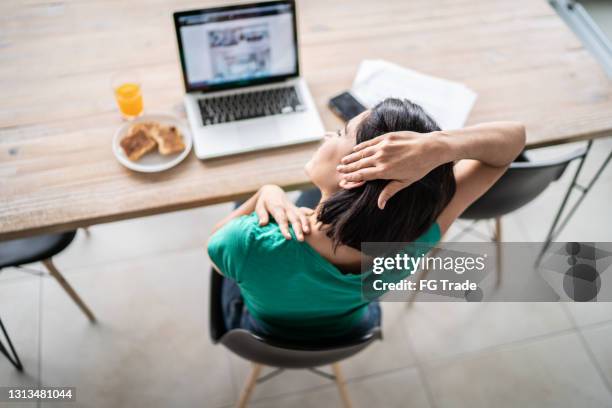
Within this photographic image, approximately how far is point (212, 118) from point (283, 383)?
0.95 metres

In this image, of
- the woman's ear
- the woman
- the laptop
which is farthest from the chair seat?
the woman's ear

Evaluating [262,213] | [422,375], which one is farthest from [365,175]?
[422,375]

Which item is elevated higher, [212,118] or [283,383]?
[212,118]

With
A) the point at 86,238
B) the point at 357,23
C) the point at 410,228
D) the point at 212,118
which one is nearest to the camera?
the point at 410,228

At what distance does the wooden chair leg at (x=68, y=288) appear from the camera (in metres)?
1.72

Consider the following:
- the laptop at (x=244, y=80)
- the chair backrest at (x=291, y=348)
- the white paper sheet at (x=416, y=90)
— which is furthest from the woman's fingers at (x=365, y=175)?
the white paper sheet at (x=416, y=90)

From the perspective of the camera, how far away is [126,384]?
1.86 meters

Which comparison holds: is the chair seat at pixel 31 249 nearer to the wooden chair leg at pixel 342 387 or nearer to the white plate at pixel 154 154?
the white plate at pixel 154 154

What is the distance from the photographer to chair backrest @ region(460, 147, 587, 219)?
4.65 ft

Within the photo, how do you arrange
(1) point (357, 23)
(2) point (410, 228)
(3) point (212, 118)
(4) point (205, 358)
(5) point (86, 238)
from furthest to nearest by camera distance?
(5) point (86, 238) < (4) point (205, 358) < (1) point (357, 23) < (3) point (212, 118) < (2) point (410, 228)

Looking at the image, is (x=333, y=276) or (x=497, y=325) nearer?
(x=333, y=276)

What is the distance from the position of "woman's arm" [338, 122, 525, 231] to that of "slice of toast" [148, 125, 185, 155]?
0.58 meters

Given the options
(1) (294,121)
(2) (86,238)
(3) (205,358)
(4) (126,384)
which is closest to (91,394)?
(4) (126,384)

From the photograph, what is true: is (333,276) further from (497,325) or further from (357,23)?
(497,325)
